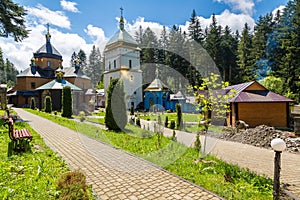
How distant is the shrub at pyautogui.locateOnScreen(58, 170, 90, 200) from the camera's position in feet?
8.62

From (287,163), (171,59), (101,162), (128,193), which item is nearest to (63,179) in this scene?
(128,193)

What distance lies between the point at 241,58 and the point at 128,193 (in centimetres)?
3604

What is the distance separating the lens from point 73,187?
2721 mm

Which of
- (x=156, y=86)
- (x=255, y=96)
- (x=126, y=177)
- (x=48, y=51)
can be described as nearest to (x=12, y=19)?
(x=156, y=86)

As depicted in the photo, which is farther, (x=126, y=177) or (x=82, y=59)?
(x=82, y=59)

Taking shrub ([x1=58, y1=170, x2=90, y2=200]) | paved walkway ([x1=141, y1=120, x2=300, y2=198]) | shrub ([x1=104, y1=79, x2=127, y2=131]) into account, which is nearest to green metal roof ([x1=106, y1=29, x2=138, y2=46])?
shrub ([x1=104, y1=79, x2=127, y2=131])

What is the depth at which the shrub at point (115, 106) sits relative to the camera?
1044 cm

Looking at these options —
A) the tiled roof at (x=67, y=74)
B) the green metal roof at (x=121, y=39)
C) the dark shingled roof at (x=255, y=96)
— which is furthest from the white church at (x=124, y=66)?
the tiled roof at (x=67, y=74)

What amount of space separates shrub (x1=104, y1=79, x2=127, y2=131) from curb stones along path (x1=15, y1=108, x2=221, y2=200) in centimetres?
427

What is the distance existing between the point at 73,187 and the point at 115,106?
7884mm

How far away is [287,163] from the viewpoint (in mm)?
5691

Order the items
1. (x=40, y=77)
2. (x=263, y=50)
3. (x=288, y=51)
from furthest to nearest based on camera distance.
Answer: (x=40, y=77) → (x=263, y=50) → (x=288, y=51)

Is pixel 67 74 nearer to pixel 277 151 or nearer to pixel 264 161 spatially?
pixel 264 161

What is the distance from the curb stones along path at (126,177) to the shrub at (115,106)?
14.0ft
